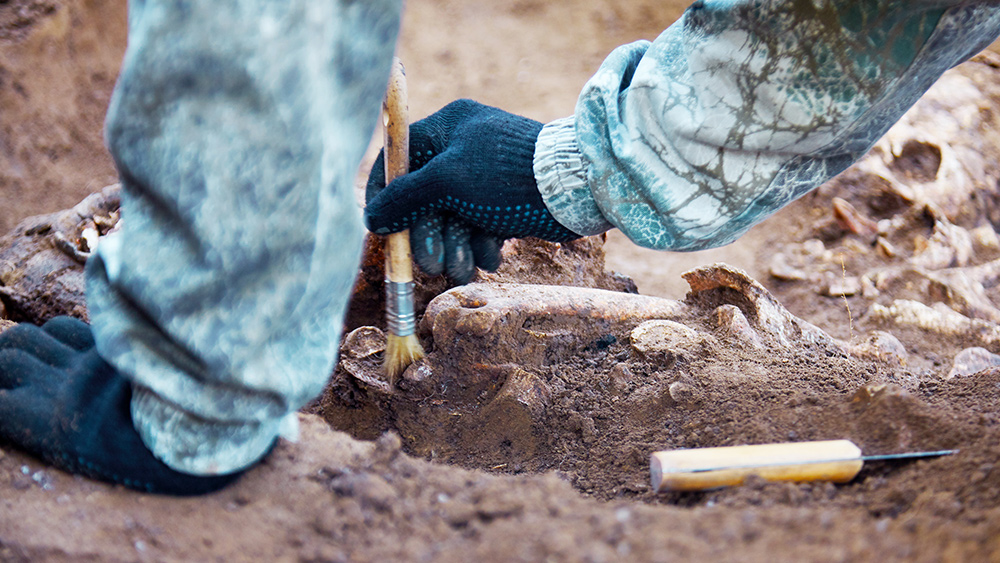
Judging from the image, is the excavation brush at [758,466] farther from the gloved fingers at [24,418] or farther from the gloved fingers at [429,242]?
the gloved fingers at [24,418]

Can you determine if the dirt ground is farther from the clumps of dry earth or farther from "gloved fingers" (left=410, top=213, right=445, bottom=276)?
"gloved fingers" (left=410, top=213, right=445, bottom=276)

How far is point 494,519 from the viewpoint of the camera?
3.43ft

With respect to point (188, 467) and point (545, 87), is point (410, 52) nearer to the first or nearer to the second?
point (545, 87)

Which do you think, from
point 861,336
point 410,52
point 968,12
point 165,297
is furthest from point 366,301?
point 410,52

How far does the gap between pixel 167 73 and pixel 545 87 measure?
4860 millimetres

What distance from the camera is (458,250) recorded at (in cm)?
183

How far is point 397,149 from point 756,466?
120cm

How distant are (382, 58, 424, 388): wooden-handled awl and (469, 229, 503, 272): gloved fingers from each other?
0.18 m

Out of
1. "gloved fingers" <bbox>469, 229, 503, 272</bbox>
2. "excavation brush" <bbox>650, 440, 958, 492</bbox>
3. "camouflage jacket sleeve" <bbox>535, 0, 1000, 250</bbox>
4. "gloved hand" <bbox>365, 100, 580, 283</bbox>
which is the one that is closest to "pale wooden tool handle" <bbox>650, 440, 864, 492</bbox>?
"excavation brush" <bbox>650, 440, 958, 492</bbox>

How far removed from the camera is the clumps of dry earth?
0.99 meters

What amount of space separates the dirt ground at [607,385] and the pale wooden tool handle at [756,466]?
0.10 feet

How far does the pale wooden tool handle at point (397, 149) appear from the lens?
71.3 inches

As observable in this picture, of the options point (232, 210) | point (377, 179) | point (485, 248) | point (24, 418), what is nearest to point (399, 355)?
point (485, 248)

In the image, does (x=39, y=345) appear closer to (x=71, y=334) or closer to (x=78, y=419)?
(x=71, y=334)
